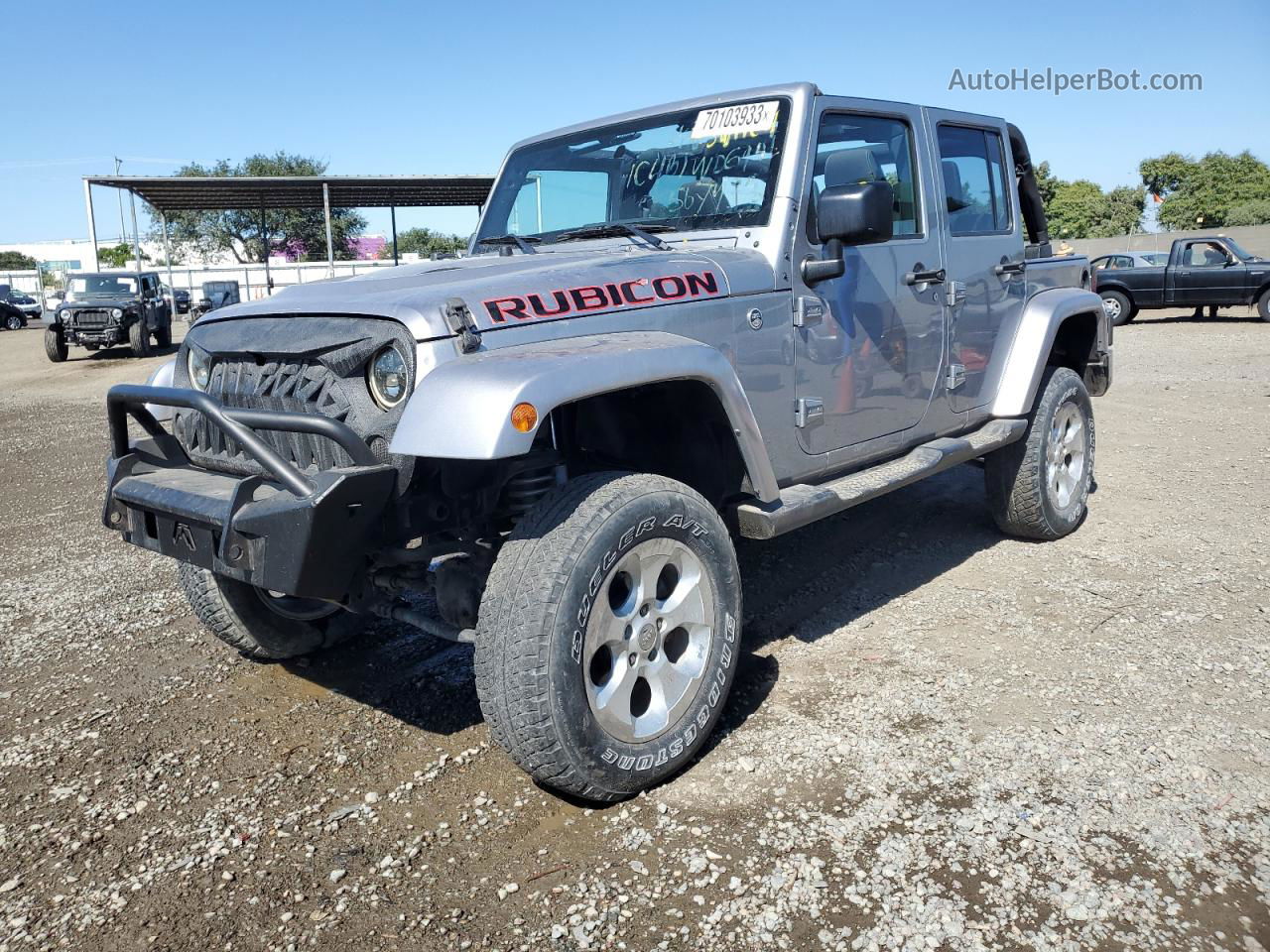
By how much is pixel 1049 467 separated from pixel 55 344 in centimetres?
1936

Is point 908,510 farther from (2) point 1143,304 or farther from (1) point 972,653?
(2) point 1143,304

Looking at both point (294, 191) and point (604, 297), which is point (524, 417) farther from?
point (294, 191)

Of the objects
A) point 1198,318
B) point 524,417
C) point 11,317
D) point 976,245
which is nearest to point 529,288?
point 524,417

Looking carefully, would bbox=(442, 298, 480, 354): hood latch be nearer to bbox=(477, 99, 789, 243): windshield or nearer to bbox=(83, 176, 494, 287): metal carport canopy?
bbox=(477, 99, 789, 243): windshield

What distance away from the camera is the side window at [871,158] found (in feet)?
12.0

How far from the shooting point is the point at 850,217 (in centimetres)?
324

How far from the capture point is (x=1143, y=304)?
62.9 feet

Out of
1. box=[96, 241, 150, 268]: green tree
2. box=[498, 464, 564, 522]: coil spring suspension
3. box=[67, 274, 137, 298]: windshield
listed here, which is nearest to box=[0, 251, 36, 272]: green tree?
box=[96, 241, 150, 268]: green tree

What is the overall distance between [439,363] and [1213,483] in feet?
19.0

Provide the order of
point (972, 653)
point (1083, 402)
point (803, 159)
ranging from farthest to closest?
point (1083, 402), point (972, 653), point (803, 159)

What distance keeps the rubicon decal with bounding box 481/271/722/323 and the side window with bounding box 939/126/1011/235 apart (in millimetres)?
1819

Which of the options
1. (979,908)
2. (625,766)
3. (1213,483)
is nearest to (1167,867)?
(979,908)

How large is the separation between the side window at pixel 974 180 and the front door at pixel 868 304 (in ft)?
0.87

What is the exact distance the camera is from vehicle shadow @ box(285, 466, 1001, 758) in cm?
354
